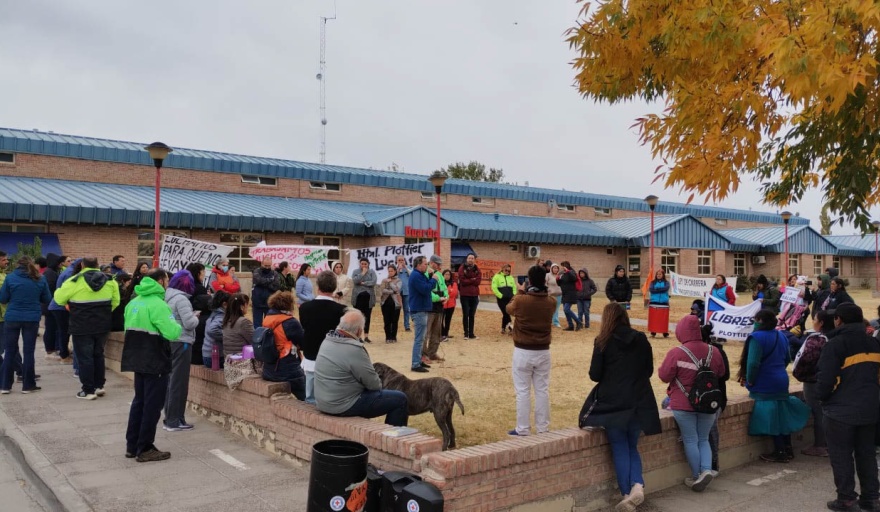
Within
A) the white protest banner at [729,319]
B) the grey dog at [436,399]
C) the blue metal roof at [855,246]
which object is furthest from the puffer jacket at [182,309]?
the blue metal roof at [855,246]

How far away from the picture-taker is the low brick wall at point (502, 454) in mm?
4566

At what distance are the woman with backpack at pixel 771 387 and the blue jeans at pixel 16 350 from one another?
31.0ft

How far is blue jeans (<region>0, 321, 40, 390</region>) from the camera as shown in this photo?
9047 mm

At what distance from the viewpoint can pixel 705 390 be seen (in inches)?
225

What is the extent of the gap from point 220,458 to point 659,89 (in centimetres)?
651

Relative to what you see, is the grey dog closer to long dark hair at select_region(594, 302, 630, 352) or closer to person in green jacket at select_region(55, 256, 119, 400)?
long dark hair at select_region(594, 302, 630, 352)

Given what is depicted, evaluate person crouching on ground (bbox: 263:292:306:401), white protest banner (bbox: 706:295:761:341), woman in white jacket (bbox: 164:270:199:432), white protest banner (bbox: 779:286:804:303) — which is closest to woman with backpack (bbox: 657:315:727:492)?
person crouching on ground (bbox: 263:292:306:401)

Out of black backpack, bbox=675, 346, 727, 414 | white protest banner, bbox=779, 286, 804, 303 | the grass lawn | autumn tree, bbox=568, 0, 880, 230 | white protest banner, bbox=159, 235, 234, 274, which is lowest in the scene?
the grass lawn

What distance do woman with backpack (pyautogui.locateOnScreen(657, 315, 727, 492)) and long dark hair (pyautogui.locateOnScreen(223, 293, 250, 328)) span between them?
4911 millimetres

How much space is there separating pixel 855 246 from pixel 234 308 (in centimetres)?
6069

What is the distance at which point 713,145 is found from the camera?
6.00 metres

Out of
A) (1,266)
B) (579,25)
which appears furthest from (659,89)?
(1,266)

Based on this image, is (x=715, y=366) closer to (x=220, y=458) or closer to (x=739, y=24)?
(x=739, y=24)

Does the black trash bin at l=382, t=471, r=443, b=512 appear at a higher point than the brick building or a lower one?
lower
